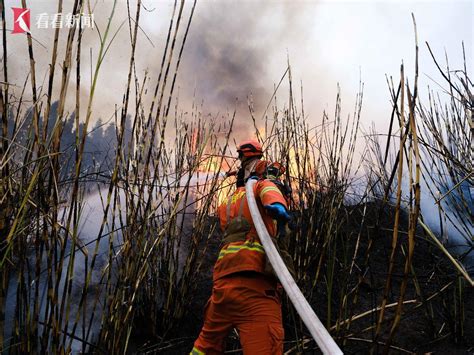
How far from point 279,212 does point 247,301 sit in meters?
0.44

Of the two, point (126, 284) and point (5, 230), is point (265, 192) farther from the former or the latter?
point (5, 230)

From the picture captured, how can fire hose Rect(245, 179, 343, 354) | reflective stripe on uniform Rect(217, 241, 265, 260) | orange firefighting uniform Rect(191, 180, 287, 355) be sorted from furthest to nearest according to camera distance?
reflective stripe on uniform Rect(217, 241, 265, 260) → orange firefighting uniform Rect(191, 180, 287, 355) → fire hose Rect(245, 179, 343, 354)

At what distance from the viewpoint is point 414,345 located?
222 cm

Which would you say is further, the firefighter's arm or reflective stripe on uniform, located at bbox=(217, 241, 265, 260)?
reflective stripe on uniform, located at bbox=(217, 241, 265, 260)

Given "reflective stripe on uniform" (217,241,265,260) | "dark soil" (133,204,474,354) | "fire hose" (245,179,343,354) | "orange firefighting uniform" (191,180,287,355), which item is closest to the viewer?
"fire hose" (245,179,343,354)

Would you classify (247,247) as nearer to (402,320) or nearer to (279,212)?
(279,212)

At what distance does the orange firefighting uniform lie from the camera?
1380mm

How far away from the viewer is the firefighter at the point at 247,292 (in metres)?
1.39

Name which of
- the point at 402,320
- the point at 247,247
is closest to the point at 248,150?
the point at 247,247

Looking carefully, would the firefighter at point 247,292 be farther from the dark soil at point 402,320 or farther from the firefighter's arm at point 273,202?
the dark soil at point 402,320

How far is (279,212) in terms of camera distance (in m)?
1.40

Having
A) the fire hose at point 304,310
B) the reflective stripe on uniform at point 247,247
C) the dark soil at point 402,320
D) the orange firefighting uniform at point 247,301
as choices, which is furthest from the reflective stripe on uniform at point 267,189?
the fire hose at point 304,310

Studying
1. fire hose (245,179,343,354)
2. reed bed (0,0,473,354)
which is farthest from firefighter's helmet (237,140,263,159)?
fire hose (245,179,343,354)

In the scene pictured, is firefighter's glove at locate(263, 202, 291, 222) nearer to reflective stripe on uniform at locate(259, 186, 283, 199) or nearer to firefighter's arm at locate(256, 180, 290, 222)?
firefighter's arm at locate(256, 180, 290, 222)
